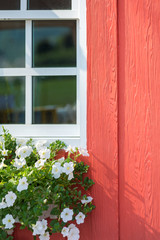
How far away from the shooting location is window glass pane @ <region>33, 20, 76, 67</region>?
1.99 m

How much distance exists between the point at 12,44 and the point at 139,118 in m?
1.11

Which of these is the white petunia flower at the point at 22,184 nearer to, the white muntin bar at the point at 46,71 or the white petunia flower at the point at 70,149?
the white petunia flower at the point at 70,149

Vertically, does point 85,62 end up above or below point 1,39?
below

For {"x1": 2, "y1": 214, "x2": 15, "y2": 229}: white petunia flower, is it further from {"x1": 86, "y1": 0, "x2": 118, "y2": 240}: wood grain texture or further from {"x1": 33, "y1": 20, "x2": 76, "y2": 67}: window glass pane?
{"x1": 33, "y1": 20, "x2": 76, "y2": 67}: window glass pane

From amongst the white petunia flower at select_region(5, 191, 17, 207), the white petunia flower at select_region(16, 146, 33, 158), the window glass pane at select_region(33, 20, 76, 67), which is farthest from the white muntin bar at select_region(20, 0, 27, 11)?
the white petunia flower at select_region(5, 191, 17, 207)

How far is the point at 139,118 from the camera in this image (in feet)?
5.84

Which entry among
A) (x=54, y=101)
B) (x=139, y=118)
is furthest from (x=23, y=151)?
(x=139, y=118)

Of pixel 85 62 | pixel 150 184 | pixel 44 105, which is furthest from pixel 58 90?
pixel 150 184

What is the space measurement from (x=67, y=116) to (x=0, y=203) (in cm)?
78

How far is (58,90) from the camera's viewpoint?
6.57 feet

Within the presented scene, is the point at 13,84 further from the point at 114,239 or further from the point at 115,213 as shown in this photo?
the point at 114,239

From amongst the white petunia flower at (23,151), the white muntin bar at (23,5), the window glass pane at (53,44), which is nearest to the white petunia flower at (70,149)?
the white petunia flower at (23,151)

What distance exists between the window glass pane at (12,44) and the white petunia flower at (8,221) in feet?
3.61

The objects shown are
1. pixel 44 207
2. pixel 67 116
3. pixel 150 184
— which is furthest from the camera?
pixel 67 116
